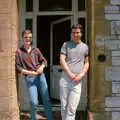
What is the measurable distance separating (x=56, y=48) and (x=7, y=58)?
262 cm

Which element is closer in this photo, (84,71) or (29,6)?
(84,71)

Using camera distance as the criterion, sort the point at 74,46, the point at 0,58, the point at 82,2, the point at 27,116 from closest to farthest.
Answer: the point at 74,46, the point at 0,58, the point at 27,116, the point at 82,2

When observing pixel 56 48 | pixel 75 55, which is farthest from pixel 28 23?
pixel 75 55

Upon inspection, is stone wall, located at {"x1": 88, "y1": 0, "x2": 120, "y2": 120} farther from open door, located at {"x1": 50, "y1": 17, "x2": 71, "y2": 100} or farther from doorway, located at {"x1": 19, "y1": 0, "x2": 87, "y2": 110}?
open door, located at {"x1": 50, "y1": 17, "x2": 71, "y2": 100}

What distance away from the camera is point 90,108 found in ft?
28.7

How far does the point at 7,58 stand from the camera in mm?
8594

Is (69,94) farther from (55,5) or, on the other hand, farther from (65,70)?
(55,5)

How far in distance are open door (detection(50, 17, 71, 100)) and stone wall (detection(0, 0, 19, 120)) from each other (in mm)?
2438

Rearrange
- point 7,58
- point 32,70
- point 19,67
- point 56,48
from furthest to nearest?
point 56,48, point 7,58, point 19,67, point 32,70

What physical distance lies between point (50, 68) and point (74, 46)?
3.32m

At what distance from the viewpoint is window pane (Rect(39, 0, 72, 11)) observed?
35.2ft

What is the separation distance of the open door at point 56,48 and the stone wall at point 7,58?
244 centimetres

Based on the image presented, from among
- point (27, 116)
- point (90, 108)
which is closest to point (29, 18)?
point (27, 116)

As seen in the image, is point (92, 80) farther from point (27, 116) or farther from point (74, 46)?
point (27, 116)
